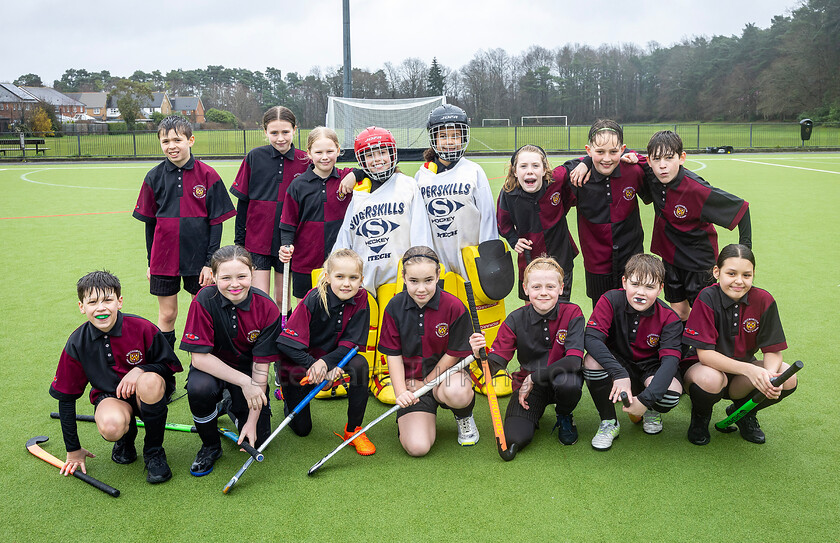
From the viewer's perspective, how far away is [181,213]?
3918 mm

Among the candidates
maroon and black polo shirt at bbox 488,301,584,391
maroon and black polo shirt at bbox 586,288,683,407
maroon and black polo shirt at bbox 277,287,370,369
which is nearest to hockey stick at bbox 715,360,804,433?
maroon and black polo shirt at bbox 586,288,683,407

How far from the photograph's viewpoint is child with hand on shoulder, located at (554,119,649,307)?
381cm

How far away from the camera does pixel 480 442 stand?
3312mm

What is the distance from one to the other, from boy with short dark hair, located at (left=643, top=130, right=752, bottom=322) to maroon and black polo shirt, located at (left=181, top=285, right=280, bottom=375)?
237cm

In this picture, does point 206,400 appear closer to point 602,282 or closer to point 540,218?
point 540,218

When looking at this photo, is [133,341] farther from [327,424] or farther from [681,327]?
[681,327]

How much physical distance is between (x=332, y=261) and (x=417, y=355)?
2.27 feet

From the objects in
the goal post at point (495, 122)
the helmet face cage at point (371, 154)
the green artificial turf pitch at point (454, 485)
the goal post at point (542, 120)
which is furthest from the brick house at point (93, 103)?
the green artificial turf pitch at point (454, 485)

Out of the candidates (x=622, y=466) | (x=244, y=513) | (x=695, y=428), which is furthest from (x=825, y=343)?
(x=244, y=513)

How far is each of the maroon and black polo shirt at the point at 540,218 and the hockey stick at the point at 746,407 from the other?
1.33 meters

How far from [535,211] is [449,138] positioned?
2.35 ft

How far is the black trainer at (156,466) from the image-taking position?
293 centimetres

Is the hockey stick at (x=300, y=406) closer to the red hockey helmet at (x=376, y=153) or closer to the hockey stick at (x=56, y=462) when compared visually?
the hockey stick at (x=56, y=462)

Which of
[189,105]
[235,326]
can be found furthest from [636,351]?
[189,105]
